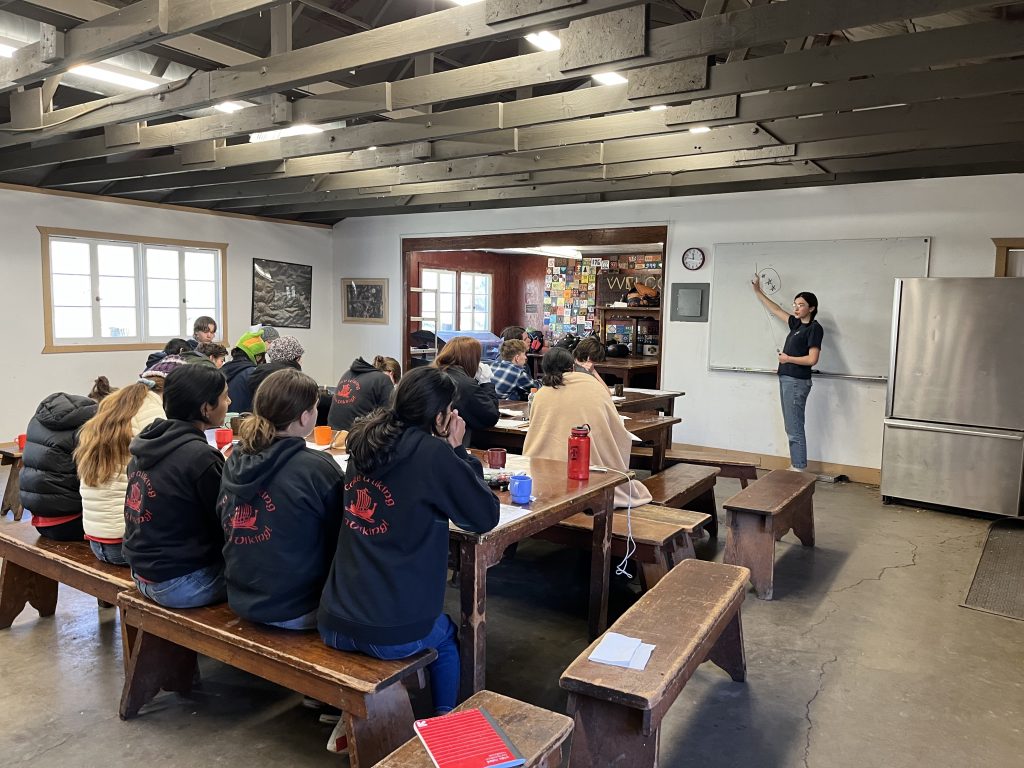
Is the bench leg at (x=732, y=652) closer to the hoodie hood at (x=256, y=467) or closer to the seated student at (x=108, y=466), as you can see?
the hoodie hood at (x=256, y=467)

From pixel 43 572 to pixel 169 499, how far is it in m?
1.08

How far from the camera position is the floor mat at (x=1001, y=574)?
3781 mm

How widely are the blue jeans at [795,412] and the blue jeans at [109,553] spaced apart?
212 inches

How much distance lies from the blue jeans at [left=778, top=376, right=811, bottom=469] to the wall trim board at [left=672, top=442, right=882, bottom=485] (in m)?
0.33

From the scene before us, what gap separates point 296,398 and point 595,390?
5.58 feet

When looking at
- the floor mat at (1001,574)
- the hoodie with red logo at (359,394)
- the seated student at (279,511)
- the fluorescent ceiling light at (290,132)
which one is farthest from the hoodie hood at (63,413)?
the floor mat at (1001,574)

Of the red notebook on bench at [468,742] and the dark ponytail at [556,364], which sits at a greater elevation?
the dark ponytail at [556,364]

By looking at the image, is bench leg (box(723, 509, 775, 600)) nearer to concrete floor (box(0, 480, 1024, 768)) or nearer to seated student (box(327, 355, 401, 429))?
concrete floor (box(0, 480, 1024, 768))

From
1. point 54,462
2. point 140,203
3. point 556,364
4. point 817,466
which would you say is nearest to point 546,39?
point 556,364

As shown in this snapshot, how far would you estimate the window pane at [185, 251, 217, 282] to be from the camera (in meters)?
8.73

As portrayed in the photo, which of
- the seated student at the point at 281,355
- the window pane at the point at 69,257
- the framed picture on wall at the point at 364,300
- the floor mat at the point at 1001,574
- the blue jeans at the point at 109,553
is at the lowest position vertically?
the floor mat at the point at 1001,574

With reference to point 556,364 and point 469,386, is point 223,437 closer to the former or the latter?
point 469,386

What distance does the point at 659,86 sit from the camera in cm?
365

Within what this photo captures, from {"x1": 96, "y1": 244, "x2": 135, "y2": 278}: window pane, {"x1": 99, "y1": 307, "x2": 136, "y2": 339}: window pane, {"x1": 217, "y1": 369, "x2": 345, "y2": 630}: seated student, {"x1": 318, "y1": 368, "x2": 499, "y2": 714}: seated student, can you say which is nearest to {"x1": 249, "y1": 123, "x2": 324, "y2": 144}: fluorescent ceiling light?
{"x1": 96, "y1": 244, "x2": 135, "y2": 278}: window pane
